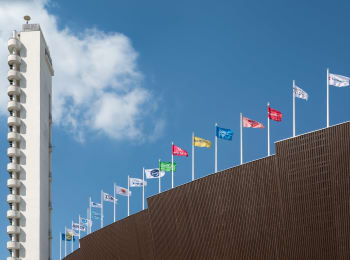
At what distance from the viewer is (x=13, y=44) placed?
285ft

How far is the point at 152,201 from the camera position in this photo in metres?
68.2

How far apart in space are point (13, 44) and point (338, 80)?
48329 mm

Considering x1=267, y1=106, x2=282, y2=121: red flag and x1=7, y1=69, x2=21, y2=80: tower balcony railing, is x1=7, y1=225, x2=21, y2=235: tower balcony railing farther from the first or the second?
x1=267, y1=106, x2=282, y2=121: red flag

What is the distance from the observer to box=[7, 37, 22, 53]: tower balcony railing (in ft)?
285

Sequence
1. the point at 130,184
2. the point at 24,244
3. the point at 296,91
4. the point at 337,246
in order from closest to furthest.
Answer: the point at 337,246, the point at 296,91, the point at 130,184, the point at 24,244

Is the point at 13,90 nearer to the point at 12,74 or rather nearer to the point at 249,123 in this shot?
the point at 12,74

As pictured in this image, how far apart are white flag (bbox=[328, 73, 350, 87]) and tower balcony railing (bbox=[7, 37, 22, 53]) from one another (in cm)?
4776

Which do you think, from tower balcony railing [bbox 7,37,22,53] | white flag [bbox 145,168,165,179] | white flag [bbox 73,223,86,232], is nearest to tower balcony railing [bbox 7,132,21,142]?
tower balcony railing [bbox 7,37,22,53]

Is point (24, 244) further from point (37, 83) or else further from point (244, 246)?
point (244, 246)

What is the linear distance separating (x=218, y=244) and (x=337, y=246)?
13.7 meters

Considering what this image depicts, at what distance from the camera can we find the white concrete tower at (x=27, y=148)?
84438 mm

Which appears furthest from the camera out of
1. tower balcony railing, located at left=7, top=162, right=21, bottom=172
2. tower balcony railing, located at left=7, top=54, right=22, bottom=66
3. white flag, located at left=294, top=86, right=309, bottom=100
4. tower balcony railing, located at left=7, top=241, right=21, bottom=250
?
tower balcony railing, located at left=7, top=54, right=22, bottom=66

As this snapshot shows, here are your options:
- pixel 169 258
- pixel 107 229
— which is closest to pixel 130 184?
pixel 107 229

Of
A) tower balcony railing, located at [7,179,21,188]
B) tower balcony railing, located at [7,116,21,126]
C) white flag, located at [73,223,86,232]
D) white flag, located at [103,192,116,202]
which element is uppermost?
tower balcony railing, located at [7,116,21,126]
